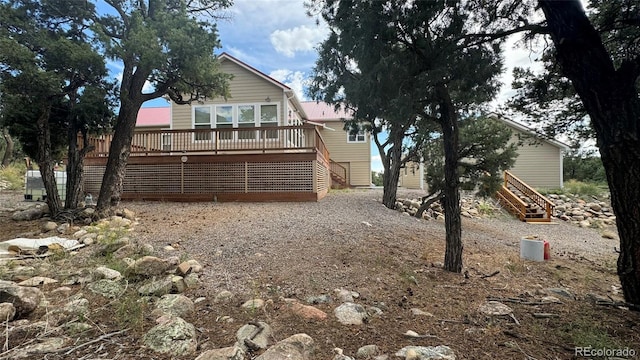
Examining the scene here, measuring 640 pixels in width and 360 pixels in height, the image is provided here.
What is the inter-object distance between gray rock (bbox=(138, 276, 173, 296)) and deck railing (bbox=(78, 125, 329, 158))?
680cm

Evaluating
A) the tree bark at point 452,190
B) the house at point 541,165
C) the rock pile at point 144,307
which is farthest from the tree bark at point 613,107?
the house at point 541,165

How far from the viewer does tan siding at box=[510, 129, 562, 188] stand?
1777 cm

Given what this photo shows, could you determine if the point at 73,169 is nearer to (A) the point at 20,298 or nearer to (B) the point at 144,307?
(A) the point at 20,298

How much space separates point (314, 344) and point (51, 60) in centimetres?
745

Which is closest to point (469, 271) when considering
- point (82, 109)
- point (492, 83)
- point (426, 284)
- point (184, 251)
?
point (426, 284)

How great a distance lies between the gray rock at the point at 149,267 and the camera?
11.9ft

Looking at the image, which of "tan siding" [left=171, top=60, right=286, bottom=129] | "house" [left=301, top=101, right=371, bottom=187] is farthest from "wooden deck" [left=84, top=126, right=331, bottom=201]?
"house" [left=301, top=101, right=371, bottom=187]

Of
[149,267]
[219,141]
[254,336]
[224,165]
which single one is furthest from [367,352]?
[219,141]

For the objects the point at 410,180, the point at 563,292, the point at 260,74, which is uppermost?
the point at 260,74

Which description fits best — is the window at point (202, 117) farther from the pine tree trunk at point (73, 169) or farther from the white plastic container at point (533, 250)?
the white plastic container at point (533, 250)

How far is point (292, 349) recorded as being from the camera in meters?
2.20

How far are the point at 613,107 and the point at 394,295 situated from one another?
283 cm

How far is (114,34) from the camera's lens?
7.23 metres

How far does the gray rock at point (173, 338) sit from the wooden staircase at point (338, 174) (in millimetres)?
15630
